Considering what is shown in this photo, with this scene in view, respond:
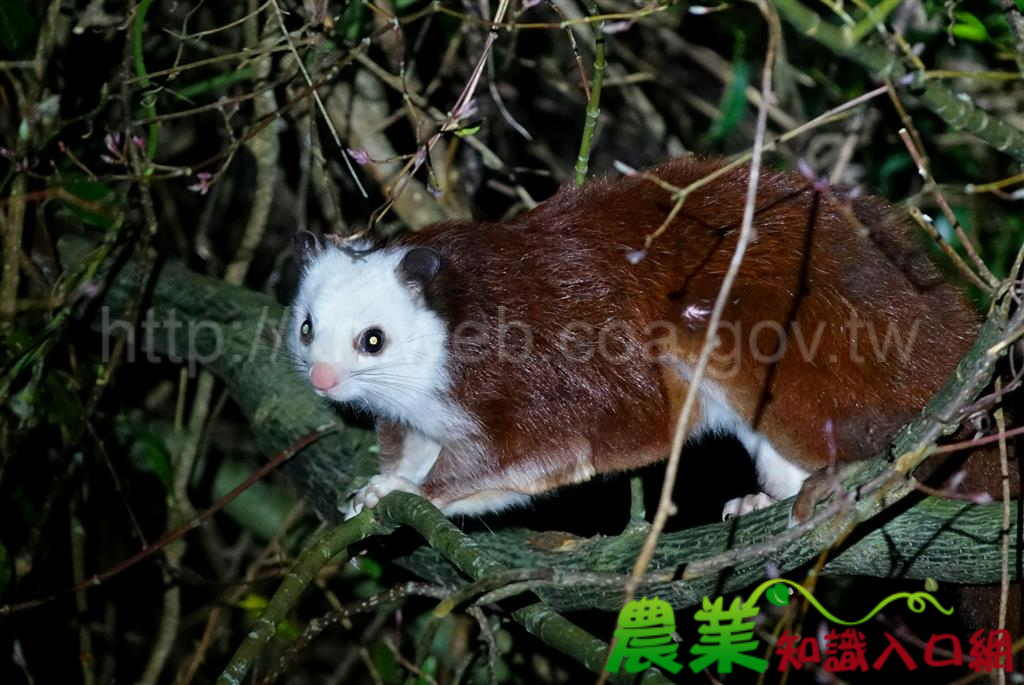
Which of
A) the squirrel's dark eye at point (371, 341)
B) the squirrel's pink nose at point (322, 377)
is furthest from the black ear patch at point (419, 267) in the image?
the squirrel's pink nose at point (322, 377)

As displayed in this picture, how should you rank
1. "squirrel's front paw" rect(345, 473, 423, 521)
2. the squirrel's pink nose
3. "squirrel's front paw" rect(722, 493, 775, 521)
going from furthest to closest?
"squirrel's front paw" rect(722, 493, 775, 521)
"squirrel's front paw" rect(345, 473, 423, 521)
the squirrel's pink nose

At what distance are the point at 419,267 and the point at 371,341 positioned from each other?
0.85 feet

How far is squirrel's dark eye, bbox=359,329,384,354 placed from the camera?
10.4ft

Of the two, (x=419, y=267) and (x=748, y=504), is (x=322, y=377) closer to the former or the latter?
(x=419, y=267)

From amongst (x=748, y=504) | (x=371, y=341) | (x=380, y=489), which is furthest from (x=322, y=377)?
(x=748, y=504)

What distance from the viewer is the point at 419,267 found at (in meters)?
3.11

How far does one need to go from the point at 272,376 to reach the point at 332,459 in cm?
45

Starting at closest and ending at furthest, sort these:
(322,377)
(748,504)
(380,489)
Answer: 1. (322,377)
2. (380,489)
3. (748,504)

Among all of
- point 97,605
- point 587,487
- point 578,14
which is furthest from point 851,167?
point 97,605

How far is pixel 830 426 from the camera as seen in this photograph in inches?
112

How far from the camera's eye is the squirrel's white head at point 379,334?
10.3 ft

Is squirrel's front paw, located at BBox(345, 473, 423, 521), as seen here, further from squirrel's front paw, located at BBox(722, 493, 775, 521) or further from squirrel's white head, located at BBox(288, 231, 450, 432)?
squirrel's front paw, located at BBox(722, 493, 775, 521)

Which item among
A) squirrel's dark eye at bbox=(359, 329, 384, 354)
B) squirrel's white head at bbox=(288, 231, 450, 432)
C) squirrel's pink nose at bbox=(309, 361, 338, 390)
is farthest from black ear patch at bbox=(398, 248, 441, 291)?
squirrel's pink nose at bbox=(309, 361, 338, 390)

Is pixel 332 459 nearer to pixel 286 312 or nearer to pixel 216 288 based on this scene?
pixel 286 312
